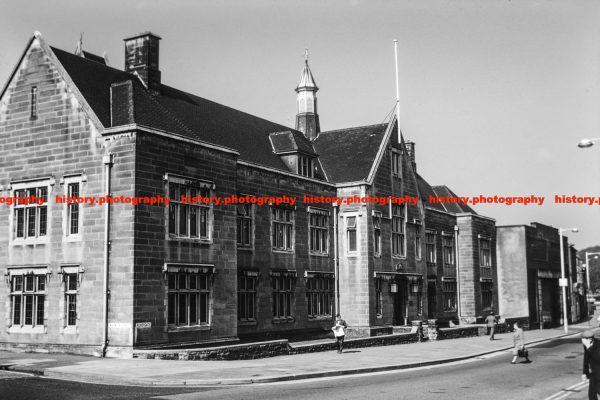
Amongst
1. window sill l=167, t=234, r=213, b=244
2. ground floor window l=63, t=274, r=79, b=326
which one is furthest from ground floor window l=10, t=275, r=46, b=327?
window sill l=167, t=234, r=213, b=244

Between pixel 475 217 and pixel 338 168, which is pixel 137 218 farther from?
pixel 475 217

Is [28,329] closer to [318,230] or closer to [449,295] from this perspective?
[318,230]

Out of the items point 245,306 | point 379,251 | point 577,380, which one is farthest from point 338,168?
point 577,380

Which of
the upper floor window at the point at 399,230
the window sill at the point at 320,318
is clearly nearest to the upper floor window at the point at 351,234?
the upper floor window at the point at 399,230

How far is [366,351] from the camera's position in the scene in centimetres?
3034

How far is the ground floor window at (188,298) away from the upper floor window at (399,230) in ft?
54.9

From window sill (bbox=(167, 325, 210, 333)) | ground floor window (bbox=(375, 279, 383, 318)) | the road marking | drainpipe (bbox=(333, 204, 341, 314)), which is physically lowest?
the road marking

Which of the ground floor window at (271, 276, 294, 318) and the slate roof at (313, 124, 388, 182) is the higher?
the slate roof at (313, 124, 388, 182)

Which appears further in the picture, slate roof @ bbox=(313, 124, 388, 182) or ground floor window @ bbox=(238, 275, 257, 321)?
slate roof @ bbox=(313, 124, 388, 182)

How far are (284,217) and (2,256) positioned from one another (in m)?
13.2

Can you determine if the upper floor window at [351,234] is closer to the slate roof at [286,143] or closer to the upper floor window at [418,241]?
the slate roof at [286,143]

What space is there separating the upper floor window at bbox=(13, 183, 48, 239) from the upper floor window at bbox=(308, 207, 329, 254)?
14.2m

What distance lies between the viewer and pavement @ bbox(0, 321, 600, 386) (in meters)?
18.9

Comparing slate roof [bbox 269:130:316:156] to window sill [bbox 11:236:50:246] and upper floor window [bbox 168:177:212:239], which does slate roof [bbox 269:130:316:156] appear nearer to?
upper floor window [bbox 168:177:212:239]
